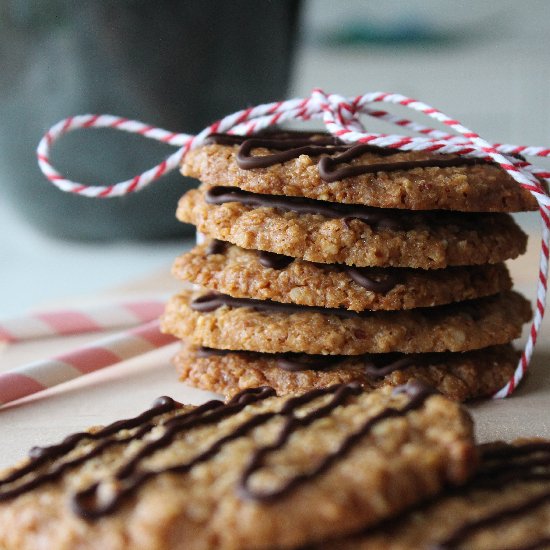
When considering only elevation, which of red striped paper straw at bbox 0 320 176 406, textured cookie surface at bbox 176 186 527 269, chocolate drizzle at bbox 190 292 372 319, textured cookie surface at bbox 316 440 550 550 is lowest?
red striped paper straw at bbox 0 320 176 406

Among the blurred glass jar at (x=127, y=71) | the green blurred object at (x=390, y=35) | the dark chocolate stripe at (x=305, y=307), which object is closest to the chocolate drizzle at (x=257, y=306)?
the dark chocolate stripe at (x=305, y=307)

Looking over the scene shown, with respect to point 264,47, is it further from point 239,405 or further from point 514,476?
point 514,476

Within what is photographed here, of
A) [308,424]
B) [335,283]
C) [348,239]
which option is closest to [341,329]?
[335,283]

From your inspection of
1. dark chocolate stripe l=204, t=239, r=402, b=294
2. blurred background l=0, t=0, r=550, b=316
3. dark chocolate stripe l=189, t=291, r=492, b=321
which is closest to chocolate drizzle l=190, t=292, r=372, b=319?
dark chocolate stripe l=189, t=291, r=492, b=321

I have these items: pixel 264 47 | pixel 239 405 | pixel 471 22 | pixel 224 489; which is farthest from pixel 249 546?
pixel 471 22

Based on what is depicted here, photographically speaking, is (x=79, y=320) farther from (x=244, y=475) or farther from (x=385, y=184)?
(x=244, y=475)

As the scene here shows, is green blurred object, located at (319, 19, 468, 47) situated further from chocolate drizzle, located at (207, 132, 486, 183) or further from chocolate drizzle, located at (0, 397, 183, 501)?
chocolate drizzle, located at (0, 397, 183, 501)
